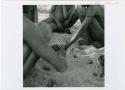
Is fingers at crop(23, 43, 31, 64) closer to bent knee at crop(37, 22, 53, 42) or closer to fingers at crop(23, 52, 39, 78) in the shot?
fingers at crop(23, 52, 39, 78)

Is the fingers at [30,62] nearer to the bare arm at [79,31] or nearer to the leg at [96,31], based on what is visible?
the bare arm at [79,31]

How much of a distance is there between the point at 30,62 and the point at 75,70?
0.85 feet

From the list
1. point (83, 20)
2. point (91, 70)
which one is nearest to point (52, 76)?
point (91, 70)

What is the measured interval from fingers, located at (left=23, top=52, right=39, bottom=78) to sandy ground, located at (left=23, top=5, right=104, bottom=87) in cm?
2

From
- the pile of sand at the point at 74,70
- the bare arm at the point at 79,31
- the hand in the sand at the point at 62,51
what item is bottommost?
the pile of sand at the point at 74,70

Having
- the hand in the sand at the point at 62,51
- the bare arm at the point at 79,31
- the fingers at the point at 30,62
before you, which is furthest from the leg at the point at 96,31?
the fingers at the point at 30,62

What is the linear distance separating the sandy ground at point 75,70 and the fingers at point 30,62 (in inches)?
0.8

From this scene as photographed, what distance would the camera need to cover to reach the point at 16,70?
232 centimetres

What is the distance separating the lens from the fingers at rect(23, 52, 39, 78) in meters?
Result: 2.31

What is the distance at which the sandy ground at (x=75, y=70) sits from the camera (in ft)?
7.59

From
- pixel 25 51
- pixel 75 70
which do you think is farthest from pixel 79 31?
pixel 25 51

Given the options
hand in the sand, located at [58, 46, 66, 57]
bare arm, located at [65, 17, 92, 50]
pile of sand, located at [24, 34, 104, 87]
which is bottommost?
pile of sand, located at [24, 34, 104, 87]

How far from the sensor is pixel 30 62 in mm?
2311

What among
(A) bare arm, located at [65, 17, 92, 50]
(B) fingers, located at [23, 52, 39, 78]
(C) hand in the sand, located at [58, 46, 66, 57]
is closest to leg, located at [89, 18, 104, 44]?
(A) bare arm, located at [65, 17, 92, 50]
